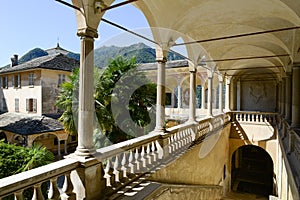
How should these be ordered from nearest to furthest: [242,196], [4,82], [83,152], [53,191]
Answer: [53,191]
[83,152]
[242,196]
[4,82]

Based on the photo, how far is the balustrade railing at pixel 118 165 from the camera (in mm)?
2699


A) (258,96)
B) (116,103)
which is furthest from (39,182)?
(258,96)

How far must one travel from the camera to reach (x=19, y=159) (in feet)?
24.8

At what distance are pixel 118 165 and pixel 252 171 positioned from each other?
1734 centimetres

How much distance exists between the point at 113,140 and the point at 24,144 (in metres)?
9.76

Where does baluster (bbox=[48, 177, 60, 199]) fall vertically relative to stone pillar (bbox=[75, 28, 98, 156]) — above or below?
below

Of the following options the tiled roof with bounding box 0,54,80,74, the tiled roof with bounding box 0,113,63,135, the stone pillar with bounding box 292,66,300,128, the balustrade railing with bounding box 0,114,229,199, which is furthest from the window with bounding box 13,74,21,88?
the stone pillar with bounding box 292,66,300,128

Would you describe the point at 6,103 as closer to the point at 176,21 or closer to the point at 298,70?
the point at 176,21

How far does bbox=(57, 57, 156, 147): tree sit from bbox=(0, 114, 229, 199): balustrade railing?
9.31 ft

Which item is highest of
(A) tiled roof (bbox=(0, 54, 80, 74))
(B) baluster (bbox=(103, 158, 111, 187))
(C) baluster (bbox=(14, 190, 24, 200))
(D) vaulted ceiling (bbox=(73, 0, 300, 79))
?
(A) tiled roof (bbox=(0, 54, 80, 74))

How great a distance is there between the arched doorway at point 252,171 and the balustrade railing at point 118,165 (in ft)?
34.8

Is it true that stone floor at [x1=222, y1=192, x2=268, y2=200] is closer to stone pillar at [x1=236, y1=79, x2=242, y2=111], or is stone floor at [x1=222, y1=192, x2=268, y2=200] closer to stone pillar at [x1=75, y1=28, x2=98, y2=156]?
stone pillar at [x1=236, y1=79, x2=242, y2=111]

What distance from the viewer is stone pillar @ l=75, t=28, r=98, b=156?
3.70 metres

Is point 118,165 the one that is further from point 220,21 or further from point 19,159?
point 220,21
